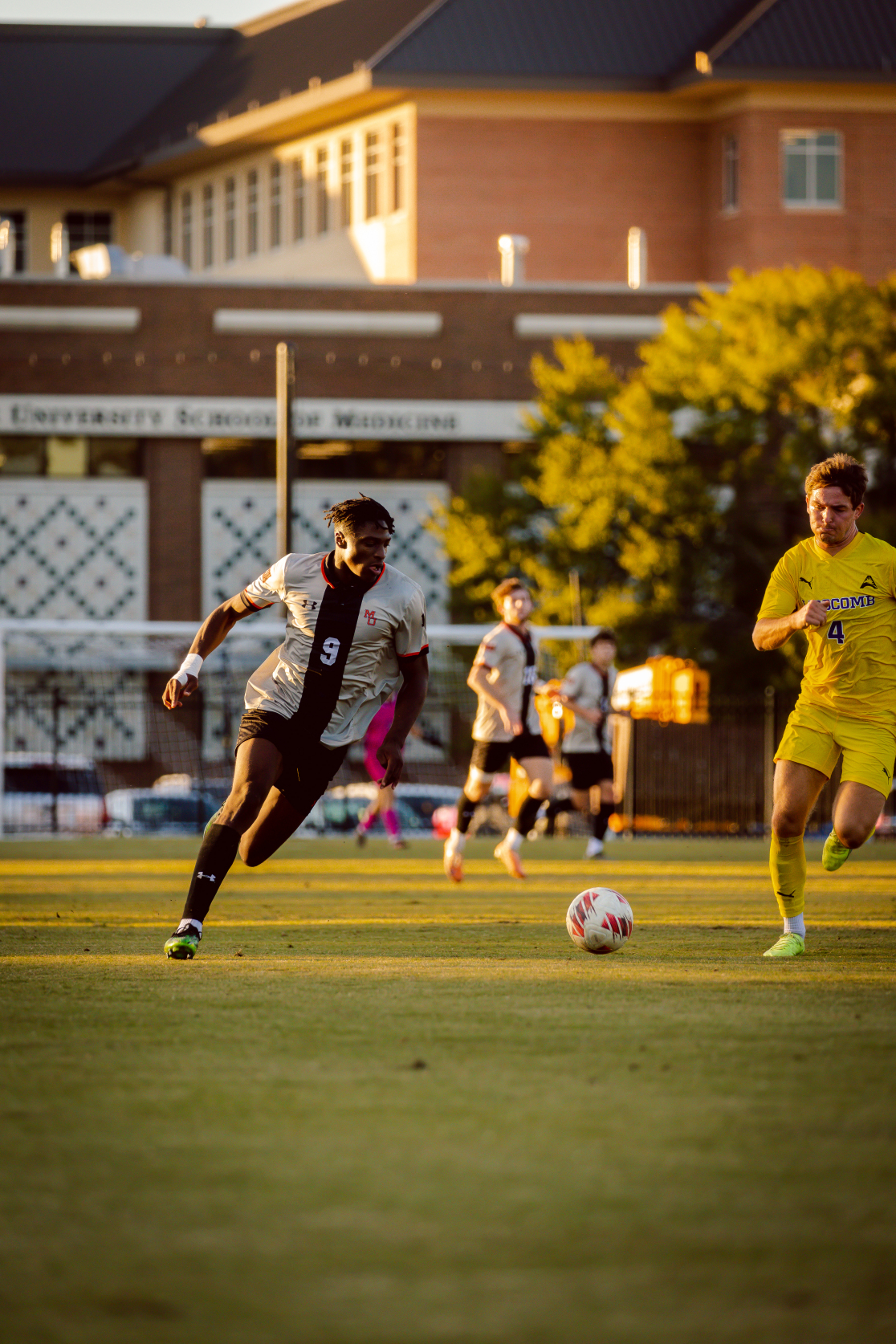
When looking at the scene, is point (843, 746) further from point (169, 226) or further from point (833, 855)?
point (169, 226)

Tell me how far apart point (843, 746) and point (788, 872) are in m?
0.68

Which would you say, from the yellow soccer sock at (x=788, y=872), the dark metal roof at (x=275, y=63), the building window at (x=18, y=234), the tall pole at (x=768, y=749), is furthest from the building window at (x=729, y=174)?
the yellow soccer sock at (x=788, y=872)

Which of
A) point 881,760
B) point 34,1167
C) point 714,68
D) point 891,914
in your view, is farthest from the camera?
point 714,68

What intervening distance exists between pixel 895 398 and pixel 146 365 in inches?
694

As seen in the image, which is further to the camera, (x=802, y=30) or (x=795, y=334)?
(x=802, y=30)

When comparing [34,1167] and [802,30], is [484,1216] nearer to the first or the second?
[34,1167]

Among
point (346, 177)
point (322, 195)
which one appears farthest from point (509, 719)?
point (322, 195)

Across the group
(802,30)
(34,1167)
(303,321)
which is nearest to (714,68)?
(802,30)

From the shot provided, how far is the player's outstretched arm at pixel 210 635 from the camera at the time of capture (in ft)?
27.8

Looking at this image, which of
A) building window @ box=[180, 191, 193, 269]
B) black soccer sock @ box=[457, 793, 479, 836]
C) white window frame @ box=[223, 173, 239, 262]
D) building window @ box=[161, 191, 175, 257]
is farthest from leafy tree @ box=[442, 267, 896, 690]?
building window @ box=[161, 191, 175, 257]

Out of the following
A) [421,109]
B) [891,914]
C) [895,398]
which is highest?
[421,109]

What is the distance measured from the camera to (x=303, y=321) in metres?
43.8

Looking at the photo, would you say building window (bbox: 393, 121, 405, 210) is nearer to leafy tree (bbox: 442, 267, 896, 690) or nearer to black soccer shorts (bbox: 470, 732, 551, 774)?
leafy tree (bbox: 442, 267, 896, 690)

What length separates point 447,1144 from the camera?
15.1 ft
